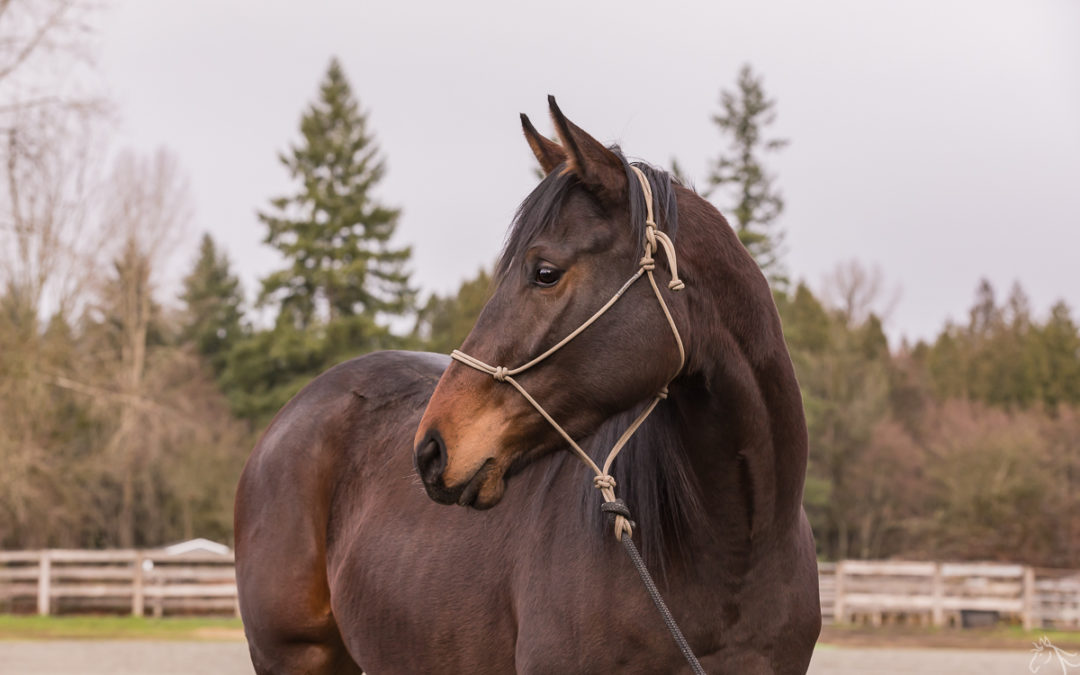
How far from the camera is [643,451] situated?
2.96 metres

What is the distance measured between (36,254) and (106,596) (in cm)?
775

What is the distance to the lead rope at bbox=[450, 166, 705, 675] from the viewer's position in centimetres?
262

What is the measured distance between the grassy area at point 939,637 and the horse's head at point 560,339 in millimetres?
16079

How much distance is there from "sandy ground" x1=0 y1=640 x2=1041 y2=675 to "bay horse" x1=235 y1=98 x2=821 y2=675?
31.5ft

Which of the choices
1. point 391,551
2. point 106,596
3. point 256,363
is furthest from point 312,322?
point 391,551

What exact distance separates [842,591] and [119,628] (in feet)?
47.9

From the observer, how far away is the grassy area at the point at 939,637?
685 inches

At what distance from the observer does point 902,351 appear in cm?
4956

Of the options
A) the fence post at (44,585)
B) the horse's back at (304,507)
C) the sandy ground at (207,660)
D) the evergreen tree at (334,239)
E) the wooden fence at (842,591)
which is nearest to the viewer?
the horse's back at (304,507)

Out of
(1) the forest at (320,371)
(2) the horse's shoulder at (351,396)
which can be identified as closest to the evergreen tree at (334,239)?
(1) the forest at (320,371)

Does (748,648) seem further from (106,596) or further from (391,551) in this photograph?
(106,596)

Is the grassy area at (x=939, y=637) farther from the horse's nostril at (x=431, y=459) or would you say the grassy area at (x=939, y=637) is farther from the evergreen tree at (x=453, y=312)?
the evergreen tree at (x=453, y=312)

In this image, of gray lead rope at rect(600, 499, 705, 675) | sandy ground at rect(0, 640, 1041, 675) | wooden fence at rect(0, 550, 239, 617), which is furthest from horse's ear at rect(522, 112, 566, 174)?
wooden fence at rect(0, 550, 239, 617)

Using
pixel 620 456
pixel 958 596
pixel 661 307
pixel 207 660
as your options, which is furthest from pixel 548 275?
pixel 958 596
